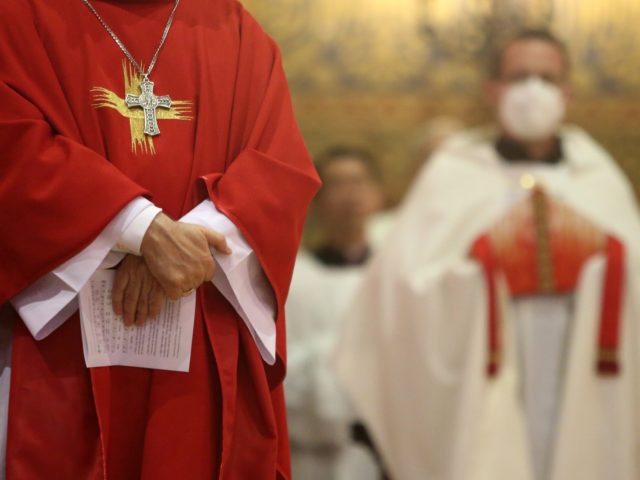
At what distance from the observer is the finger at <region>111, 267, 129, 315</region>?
2402 millimetres

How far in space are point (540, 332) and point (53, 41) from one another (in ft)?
8.95

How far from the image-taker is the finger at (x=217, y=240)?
236cm

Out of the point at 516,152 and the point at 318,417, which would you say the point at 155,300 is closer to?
the point at 516,152

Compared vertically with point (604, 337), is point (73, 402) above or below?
above

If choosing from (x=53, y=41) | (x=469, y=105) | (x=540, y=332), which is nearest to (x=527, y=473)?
(x=540, y=332)

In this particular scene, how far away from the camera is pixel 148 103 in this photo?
2.51 m

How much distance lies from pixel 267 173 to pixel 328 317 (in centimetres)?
337

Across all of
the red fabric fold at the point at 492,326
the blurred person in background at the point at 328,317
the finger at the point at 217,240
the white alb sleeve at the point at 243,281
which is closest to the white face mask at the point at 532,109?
the red fabric fold at the point at 492,326

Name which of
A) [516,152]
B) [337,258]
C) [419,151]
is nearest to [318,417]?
[337,258]

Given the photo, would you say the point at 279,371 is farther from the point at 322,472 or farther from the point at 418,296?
the point at 322,472

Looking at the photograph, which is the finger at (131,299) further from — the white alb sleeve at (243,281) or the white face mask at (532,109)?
the white face mask at (532,109)

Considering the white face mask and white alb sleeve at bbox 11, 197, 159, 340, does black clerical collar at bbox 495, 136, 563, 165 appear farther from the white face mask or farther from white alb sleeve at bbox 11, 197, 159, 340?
white alb sleeve at bbox 11, 197, 159, 340

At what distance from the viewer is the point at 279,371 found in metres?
2.62

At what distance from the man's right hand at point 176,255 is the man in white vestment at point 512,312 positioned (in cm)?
244
